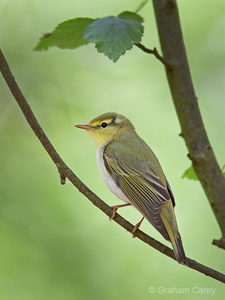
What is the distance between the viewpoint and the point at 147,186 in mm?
3357

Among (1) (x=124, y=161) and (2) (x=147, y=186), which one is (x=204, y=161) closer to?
(2) (x=147, y=186)

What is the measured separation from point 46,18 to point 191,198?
8.43ft

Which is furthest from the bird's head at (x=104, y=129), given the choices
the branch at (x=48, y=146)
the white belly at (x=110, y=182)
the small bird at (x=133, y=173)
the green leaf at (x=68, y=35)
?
the branch at (x=48, y=146)

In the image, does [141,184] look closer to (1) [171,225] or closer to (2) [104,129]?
(1) [171,225]

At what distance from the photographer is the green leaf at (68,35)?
2627mm

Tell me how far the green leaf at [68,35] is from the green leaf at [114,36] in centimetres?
16

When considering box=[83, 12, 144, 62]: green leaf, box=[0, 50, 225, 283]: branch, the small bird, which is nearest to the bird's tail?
the small bird

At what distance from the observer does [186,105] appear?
7.93ft

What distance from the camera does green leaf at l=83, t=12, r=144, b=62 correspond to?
239 centimetres

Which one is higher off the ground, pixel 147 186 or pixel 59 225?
A: pixel 147 186

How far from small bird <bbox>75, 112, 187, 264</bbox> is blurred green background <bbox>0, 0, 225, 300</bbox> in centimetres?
78

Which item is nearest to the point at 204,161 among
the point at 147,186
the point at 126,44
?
the point at 126,44

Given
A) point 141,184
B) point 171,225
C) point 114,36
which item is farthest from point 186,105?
point 141,184

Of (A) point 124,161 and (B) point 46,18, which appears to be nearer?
(A) point 124,161
